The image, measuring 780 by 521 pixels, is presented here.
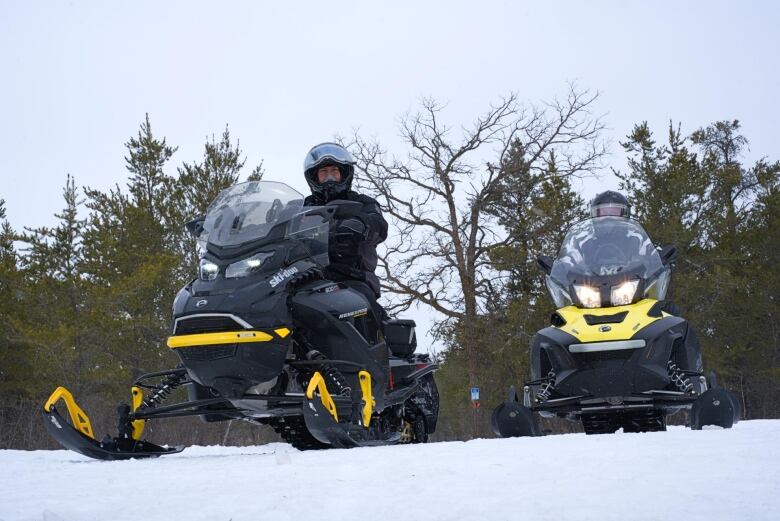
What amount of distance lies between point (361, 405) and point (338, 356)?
40 centimetres

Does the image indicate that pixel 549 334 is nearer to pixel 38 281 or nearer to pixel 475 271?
pixel 475 271

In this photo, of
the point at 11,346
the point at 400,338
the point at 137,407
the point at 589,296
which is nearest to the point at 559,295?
the point at 589,296

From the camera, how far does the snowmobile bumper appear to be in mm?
5898

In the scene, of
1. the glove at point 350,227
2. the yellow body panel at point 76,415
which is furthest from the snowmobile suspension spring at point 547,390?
the yellow body panel at point 76,415

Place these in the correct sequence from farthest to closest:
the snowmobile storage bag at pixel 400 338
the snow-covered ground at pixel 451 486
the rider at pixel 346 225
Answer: the snowmobile storage bag at pixel 400 338
the rider at pixel 346 225
the snow-covered ground at pixel 451 486

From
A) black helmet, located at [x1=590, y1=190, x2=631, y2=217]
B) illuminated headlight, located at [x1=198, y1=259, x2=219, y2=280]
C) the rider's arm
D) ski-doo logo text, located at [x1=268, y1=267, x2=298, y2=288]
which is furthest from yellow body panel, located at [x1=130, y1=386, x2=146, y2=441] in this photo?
black helmet, located at [x1=590, y1=190, x2=631, y2=217]

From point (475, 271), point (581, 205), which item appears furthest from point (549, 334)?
point (581, 205)

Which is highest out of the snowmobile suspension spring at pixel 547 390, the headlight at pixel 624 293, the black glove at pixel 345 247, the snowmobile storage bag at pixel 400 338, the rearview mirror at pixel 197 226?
the rearview mirror at pixel 197 226

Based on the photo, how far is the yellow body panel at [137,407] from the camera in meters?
6.41

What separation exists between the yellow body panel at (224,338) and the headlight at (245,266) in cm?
46

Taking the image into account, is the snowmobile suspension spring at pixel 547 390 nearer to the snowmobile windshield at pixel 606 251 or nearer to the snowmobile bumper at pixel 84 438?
the snowmobile windshield at pixel 606 251

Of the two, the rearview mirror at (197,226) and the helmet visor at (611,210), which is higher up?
the helmet visor at (611,210)

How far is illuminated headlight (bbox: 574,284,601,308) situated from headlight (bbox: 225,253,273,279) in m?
2.56

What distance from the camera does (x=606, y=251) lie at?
7.32m
